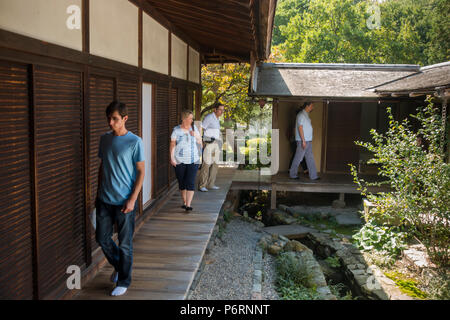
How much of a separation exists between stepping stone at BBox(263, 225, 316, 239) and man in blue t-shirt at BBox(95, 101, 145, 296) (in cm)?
554

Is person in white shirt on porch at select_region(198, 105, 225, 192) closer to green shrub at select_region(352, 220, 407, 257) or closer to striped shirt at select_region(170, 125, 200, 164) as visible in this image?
striped shirt at select_region(170, 125, 200, 164)

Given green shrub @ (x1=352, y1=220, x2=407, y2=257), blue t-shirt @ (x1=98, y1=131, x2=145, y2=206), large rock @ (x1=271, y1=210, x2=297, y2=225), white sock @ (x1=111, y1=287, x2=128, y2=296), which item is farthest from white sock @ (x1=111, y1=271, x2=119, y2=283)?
large rock @ (x1=271, y1=210, x2=297, y2=225)

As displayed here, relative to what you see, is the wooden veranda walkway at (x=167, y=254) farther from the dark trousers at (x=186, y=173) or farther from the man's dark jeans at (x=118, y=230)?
the dark trousers at (x=186, y=173)

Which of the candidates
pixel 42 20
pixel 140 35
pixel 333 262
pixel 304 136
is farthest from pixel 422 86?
pixel 42 20

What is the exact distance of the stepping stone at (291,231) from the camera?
9063 millimetres

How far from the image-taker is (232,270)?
20.9 feet

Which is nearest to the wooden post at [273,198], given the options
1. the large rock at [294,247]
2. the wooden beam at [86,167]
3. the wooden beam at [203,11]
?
the large rock at [294,247]

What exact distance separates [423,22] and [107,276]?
33.0 metres

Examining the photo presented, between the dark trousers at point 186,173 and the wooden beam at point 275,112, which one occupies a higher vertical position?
the wooden beam at point 275,112

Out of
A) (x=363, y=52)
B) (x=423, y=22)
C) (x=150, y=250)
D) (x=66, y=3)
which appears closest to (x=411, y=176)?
(x=150, y=250)

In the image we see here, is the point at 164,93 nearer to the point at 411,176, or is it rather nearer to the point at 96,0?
the point at 96,0

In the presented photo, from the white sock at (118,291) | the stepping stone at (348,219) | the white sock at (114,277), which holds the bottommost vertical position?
the stepping stone at (348,219)

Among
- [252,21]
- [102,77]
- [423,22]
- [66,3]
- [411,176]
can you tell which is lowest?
[411,176]

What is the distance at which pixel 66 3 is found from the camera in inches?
142
